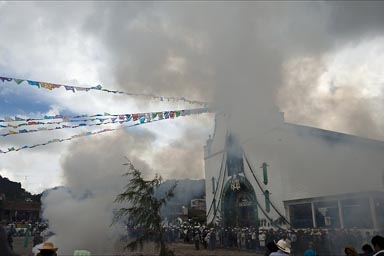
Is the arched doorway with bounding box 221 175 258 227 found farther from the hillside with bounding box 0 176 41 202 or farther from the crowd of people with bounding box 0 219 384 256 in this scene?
the hillside with bounding box 0 176 41 202

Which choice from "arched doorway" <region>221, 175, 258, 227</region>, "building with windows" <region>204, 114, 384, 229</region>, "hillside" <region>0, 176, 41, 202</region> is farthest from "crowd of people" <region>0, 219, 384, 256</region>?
"hillside" <region>0, 176, 41, 202</region>

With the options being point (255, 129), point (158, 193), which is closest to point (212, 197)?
point (255, 129)

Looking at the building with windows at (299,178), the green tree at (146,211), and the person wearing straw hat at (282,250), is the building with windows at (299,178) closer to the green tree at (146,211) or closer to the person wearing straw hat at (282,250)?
the green tree at (146,211)

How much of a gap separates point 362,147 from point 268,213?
722cm

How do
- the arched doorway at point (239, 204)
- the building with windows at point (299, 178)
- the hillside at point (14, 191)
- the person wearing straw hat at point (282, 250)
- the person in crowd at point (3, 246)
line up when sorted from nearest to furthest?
the person in crowd at point (3, 246), the person wearing straw hat at point (282, 250), the building with windows at point (299, 178), the arched doorway at point (239, 204), the hillside at point (14, 191)

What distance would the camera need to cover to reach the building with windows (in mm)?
17138

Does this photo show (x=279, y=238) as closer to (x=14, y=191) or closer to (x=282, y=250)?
(x=282, y=250)

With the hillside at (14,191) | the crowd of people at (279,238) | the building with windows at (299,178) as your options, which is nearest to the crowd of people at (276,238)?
the crowd of people at (279,238)

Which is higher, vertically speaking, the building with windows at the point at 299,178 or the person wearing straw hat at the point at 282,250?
the building with windows at the point at 299,178

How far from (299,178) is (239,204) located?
6562mm

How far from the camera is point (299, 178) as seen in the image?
20.1 m

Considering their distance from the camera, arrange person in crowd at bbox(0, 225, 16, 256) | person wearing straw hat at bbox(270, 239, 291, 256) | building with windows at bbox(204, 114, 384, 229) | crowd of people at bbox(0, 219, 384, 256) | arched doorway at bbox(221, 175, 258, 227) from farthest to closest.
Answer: arched doorway at bbox(221, 175, 258, 227), building with windows at bbox(204, 114, 384, 229), crowd of people at bbox(0, 219, 384, 256), person wearing straw hat at bbox(270, 239, 291, 256), person in crowd at bbox(0, 225, 16, 256)

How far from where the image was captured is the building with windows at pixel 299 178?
56.2 ft

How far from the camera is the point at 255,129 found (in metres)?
20.6
